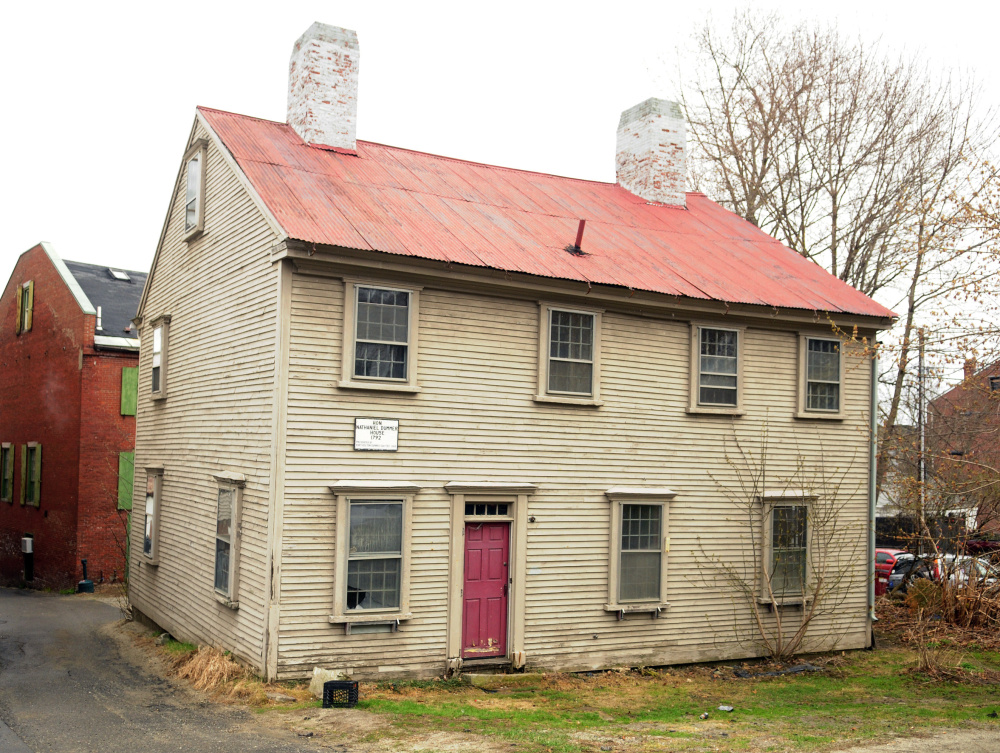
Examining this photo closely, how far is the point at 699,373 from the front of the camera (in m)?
15.7

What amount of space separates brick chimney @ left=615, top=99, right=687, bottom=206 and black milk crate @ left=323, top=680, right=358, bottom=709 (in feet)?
43.8

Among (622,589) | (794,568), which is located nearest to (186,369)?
(622,589)

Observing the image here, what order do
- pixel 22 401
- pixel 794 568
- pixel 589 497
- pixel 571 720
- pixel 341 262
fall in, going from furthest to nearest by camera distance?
pixel 22 401, pixel 794 568, pixel 589 497, pixel 341 262, pixel 571 720

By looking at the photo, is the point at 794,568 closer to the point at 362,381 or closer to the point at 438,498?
the point at 438,498

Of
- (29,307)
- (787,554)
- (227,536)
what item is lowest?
(787,554)

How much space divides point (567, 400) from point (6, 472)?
2476 centimetres

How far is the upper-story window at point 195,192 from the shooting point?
1619 centimetres

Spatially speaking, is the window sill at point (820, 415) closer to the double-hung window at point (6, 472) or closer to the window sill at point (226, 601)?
the window sill at point (226, 601)

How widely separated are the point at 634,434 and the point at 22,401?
22876 mm

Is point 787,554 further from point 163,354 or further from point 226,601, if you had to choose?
point 163,354

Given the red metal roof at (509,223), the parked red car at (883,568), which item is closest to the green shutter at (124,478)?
the red metal roof at (509,223)

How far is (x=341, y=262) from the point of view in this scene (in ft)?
40.9

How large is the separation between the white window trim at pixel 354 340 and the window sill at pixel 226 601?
356 centimetres

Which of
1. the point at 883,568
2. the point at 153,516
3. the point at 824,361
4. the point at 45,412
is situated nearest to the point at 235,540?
the point at 153,516
